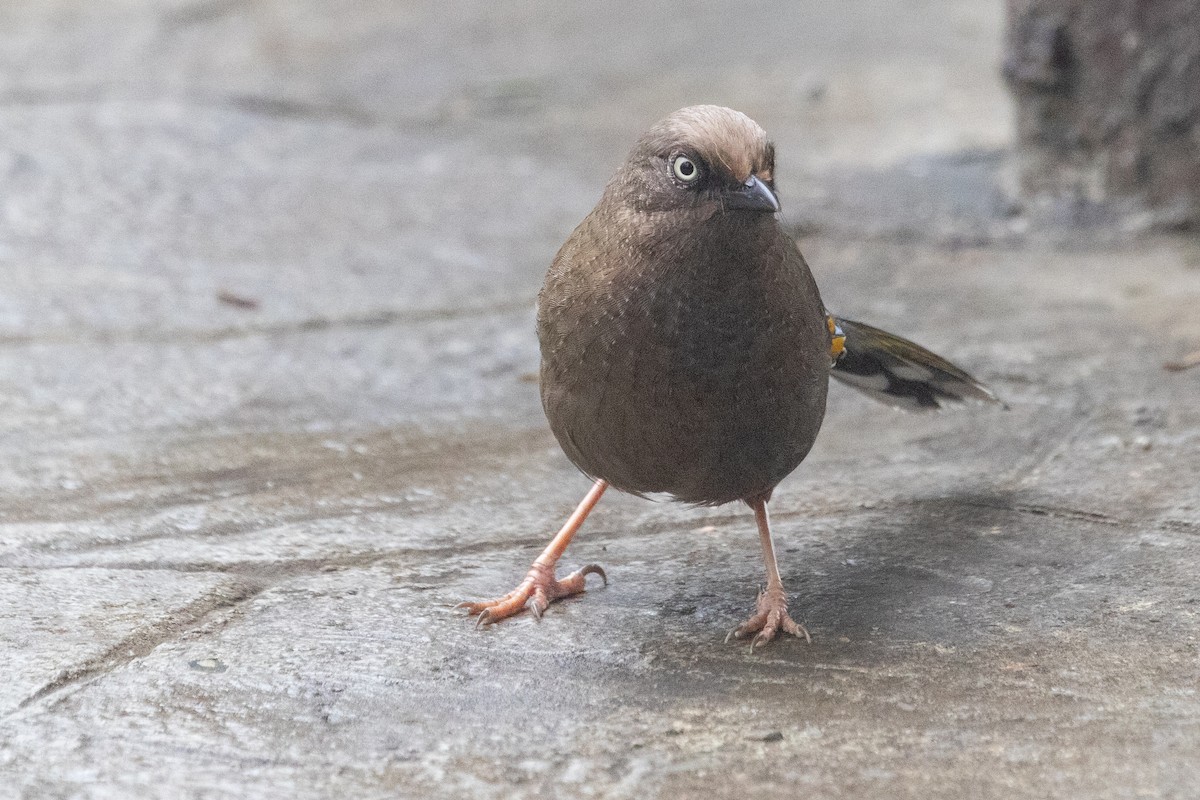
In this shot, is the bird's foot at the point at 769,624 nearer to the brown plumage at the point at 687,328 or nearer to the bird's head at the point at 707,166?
the brown plumage at the point at 687,328

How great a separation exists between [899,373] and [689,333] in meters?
1.32

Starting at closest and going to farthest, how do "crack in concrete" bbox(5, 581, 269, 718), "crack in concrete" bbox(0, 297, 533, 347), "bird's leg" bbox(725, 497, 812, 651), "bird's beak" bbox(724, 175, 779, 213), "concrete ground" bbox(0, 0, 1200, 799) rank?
"concrete ground" bbox(0, 0, 1200, 799) → "crack in concrete" bbox(5, 581, 269, 718) → "bird's beak" bbox(724, 175, 779, 213) → "bird's leg" bbox(725, 497, 812, 651) → "crack in concrete" bbox(0, 297, 533, 347)

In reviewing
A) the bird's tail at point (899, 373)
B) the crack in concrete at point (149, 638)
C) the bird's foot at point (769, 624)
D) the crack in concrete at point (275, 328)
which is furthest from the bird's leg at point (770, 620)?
the crack in concrete at point (275, 328)

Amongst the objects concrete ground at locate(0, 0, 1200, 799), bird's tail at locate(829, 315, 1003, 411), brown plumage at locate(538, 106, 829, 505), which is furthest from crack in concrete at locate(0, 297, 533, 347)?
brown plumage at locate(538, 106, 829, 505)

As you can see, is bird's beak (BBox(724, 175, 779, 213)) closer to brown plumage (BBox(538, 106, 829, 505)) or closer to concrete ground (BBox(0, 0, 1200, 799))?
brown plumage (BBox(538, 106, 829, 505))

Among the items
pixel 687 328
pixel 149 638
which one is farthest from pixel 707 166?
pixel 149 638

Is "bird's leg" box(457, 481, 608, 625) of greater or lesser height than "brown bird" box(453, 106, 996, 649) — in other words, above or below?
below

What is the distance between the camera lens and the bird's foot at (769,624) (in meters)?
3.46

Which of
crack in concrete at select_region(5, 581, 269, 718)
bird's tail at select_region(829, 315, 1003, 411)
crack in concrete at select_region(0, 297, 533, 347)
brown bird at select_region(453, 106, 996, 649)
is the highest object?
brown bird at select_region(453, 106, 996, 649)

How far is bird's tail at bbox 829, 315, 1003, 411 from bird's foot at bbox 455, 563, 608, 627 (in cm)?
108

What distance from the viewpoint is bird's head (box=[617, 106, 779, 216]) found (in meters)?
3.24

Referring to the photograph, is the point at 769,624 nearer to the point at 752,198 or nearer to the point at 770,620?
the point at 770,620

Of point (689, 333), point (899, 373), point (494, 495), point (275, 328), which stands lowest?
point (494, 495)

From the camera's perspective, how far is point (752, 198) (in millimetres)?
3225
